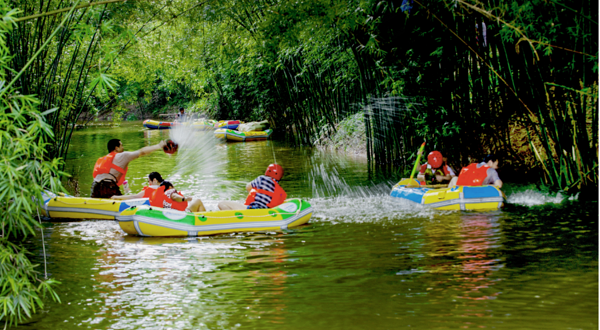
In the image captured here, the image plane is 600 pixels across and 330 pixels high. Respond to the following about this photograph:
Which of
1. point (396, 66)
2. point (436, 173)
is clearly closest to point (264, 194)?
point (436, 173)

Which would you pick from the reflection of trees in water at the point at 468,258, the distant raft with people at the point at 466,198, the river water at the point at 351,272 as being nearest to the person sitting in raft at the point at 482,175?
the distant raft with people at the point at 466,198

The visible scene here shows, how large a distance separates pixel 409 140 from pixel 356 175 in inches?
50.9

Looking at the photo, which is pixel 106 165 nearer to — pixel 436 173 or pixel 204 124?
pixel 436 173

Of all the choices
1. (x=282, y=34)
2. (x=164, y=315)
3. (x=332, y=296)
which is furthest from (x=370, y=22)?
(x=164, y=315)

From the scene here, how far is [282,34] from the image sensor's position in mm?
9289

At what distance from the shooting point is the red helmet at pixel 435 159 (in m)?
9.41

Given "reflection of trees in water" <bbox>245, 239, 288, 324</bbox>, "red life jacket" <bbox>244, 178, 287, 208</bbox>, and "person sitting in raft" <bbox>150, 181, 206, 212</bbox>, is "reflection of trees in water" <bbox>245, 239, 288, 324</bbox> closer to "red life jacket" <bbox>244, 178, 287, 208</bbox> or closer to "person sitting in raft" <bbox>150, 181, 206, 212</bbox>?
"red life jacket" <bbox>244, 178, 287, 208</bbox>

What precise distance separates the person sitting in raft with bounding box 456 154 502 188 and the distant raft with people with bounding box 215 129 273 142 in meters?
14.5

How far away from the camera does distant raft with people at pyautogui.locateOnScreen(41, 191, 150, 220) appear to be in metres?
8.11

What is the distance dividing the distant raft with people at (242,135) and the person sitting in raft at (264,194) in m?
14.9

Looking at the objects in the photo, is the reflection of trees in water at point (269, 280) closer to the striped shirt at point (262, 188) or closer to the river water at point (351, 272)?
the river water at point (351, 272)

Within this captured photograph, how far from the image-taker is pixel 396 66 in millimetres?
10469

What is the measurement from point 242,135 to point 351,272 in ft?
57.6

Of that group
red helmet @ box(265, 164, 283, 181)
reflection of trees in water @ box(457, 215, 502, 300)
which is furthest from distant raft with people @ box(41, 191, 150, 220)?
reflection of trees in water @ box(457, 215, 502, 300)
